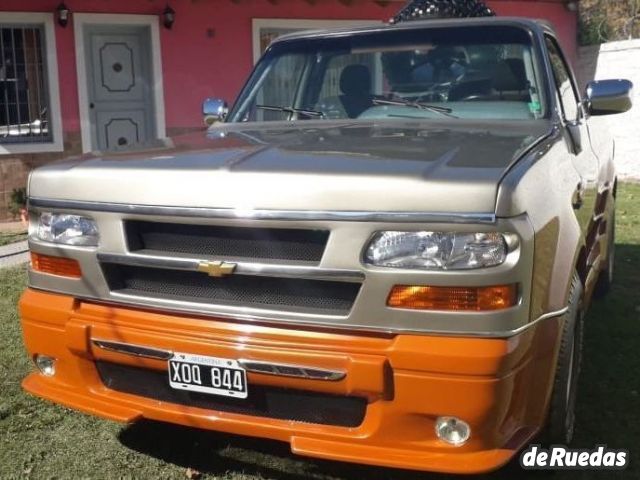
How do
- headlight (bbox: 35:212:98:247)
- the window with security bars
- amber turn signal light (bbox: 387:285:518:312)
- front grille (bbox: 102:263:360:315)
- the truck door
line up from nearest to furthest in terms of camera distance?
amber turn signal light (bbox: 387:285:518:312) < front grille (bbox: 102:263:360:315) < headlight (bbox: 35:212:98:247) < the truck door < the window with security bars

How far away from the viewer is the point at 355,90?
12.9 ft

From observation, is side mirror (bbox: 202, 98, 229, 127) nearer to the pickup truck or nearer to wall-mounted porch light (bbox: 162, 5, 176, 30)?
the pickup truck

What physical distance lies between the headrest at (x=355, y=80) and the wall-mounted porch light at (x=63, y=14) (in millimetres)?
6687

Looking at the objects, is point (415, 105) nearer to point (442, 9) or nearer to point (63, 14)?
point (442, 9)

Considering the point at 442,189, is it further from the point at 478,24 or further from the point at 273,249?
the point at 478,24

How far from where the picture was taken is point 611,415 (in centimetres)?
364

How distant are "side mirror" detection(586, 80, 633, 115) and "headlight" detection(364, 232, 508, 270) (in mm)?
1876

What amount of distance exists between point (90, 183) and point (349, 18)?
9.57 meters

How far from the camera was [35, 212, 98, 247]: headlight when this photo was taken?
9.28 ft

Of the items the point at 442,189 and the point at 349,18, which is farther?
the point at 349,18

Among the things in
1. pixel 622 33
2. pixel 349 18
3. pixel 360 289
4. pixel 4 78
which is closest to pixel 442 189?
pixel 360 289

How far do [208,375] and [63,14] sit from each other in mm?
8142

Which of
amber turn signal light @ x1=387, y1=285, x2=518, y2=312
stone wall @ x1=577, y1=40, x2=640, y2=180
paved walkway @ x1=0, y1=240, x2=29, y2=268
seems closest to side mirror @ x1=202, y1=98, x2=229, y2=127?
amber turn signal light @ x1=387, y1=285, x2=518, y2=312

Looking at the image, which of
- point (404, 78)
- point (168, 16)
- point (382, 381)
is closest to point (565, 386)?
point (382, 381)
